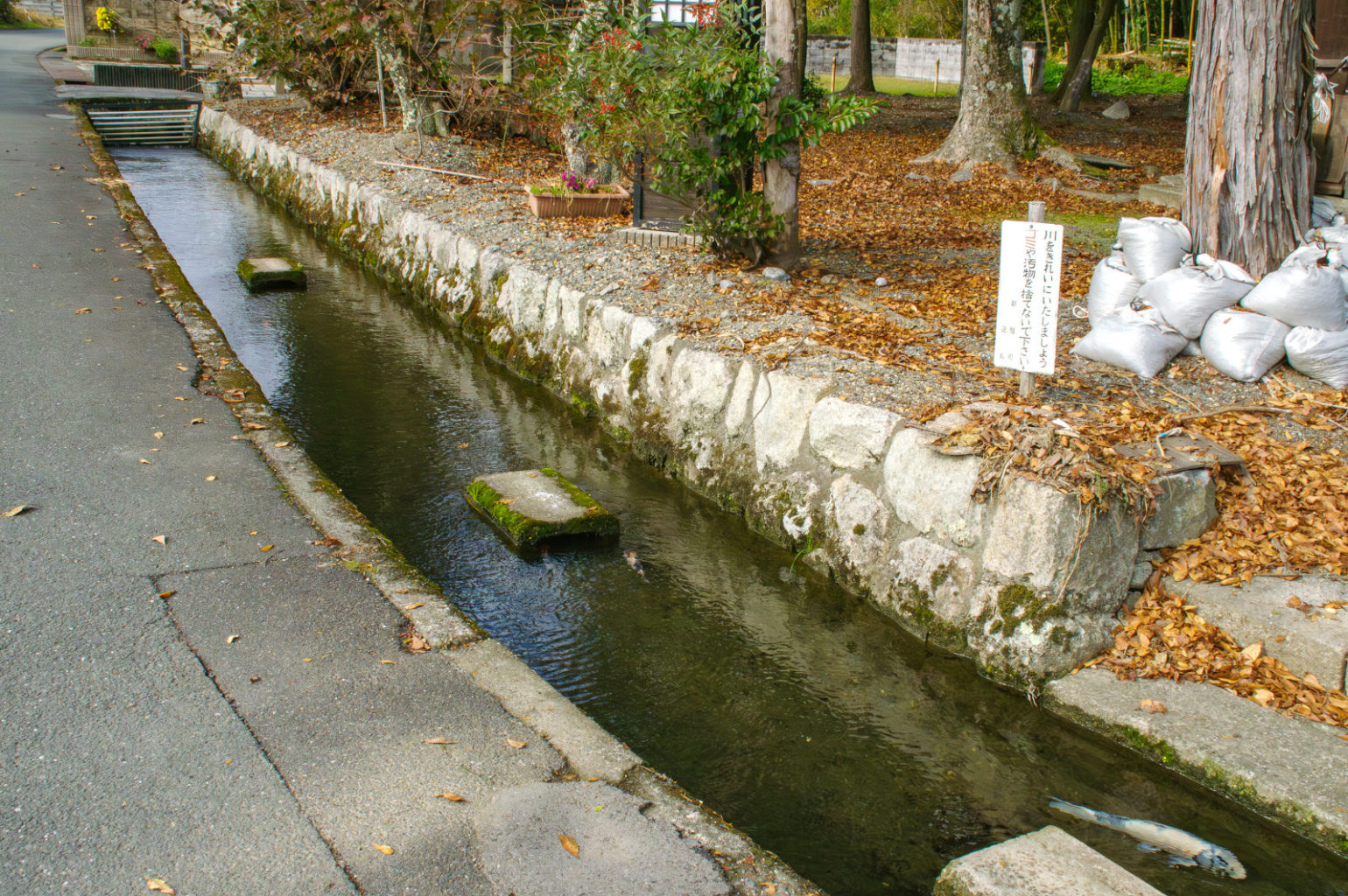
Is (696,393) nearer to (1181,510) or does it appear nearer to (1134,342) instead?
(1134,342)

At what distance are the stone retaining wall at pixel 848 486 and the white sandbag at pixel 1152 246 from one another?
2092 millimetres

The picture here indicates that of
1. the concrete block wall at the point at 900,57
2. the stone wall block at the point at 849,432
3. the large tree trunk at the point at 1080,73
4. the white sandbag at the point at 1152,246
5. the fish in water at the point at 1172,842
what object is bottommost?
the fish in water at the point at 1172,842

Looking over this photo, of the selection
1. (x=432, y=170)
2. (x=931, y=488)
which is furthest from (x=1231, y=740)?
(x=432, y=170)

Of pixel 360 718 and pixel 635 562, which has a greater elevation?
pixel 360 718

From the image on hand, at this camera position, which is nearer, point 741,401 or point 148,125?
point 741,401

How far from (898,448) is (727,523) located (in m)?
1.37

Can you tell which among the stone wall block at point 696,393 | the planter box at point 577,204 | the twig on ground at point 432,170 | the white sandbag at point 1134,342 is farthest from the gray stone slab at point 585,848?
the twig on ground at point 432,170

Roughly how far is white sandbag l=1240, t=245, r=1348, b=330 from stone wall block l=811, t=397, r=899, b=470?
8.19 ft

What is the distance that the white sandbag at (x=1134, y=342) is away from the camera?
5.77 metres

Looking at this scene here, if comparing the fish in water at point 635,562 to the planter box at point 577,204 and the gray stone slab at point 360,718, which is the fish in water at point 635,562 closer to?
the gray stone slab at point 360,718

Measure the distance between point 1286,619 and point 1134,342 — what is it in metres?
2.15

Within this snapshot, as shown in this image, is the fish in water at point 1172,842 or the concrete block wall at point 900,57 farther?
the concrete block wall at point 900,57

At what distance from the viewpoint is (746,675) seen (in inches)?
177

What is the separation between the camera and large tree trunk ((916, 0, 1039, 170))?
46.4ft
